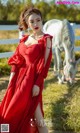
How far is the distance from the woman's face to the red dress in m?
0.10

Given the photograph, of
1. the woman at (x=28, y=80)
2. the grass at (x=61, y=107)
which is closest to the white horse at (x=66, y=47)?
the grass at (x=61, y=107)

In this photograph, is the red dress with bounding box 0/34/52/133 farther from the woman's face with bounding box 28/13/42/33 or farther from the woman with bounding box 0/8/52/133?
the woman's face with bounding box 28/13/42/33

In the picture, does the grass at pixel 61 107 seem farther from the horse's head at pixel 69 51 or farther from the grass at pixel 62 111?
the horse's head at pixel 69 51

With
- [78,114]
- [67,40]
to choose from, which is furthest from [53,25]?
[78,114]

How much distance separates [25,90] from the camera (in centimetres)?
356

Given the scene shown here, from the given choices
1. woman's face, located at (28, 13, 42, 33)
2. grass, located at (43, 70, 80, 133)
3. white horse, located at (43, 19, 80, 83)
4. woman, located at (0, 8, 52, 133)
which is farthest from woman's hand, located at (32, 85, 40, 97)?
white horse, located at (43, 19, 80, 83)

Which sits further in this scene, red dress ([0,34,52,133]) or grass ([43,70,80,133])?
grass ([43,70,80,133])

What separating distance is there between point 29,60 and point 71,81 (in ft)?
12.4

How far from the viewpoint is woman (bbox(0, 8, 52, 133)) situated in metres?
3.56

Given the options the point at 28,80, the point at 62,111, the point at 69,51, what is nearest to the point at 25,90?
the point at 28,80

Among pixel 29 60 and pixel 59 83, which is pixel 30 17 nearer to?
pixel 29 60

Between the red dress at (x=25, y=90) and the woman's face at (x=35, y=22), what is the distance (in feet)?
0.33

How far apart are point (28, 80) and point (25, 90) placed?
0.32 ft

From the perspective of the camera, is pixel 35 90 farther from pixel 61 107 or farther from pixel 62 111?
pixel 61 107
